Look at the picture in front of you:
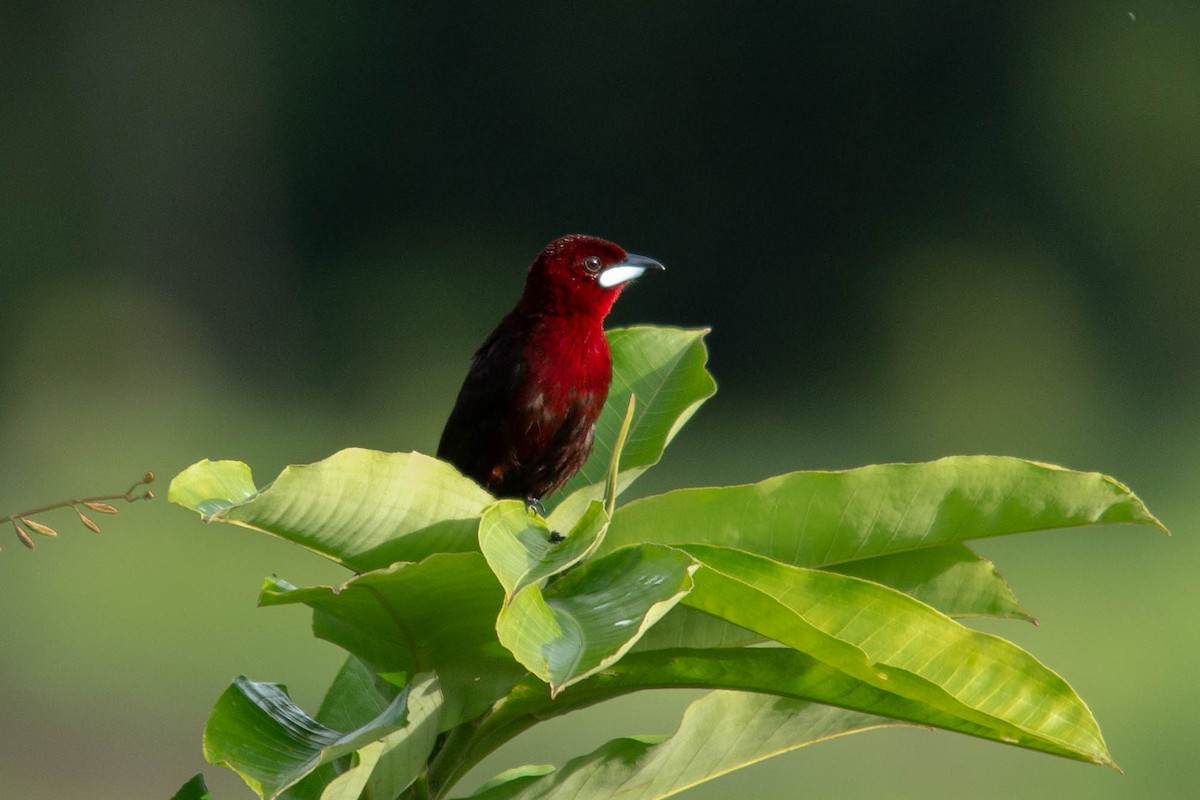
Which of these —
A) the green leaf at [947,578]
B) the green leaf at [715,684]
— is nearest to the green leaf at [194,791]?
the green leaf at [715,684]

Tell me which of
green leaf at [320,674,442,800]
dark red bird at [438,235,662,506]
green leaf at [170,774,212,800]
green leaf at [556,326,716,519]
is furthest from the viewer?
dark red bird at [438,235,662,506]

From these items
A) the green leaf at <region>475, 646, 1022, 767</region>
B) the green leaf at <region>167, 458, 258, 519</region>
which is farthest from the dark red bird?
the green leaf at <region>167, 458, 258, 519</region>

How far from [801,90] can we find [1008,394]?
3.95 metres

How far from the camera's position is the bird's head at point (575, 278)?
7.57 feet

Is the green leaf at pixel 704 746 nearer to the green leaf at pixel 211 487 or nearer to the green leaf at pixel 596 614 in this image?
the green leaf at pixel 596 614

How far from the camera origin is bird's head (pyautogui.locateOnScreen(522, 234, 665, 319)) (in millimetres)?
2307

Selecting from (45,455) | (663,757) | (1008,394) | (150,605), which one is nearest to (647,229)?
(1008,394)

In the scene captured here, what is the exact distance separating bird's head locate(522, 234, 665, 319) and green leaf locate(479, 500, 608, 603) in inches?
48.1

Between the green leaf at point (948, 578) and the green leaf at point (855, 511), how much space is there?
4 centimetres

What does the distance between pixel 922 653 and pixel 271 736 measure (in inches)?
17.9

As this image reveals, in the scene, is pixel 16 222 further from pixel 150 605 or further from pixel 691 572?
pixel 691 572

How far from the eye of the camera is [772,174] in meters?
15.0

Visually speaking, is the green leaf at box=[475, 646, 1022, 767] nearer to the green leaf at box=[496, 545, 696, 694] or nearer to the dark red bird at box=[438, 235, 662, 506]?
the green leaf at box=[496, 545, 696, 694]

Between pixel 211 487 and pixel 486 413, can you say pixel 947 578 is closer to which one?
pixel 211 487
